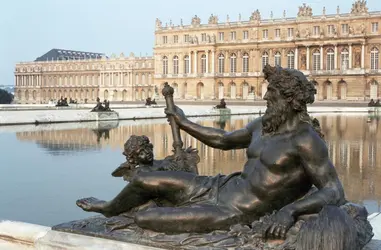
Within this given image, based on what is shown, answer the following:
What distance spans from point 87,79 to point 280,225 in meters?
79.2

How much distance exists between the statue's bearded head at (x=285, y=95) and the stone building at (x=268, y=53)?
53.5 meters

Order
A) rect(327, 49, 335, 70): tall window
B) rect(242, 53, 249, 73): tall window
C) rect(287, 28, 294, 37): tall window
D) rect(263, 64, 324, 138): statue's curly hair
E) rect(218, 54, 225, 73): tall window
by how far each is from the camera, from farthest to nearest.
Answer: rect(218, 54, 225, 73): tall window, rect(242, 53, 249, 73): tall window, rect(287, 28, 294, 37): tall window, rect(327, 49, 335, 70): tall window, rect(263, 64, 324, 138): statue's curly hair

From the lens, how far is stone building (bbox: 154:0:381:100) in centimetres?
5394

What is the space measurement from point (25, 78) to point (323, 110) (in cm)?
6439

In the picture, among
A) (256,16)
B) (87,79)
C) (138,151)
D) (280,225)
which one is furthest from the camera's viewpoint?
(87,79)

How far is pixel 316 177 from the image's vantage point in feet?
9.21

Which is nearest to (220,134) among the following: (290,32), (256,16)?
(290,32)

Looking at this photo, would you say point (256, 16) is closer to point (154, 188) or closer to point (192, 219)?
point (154, 188)

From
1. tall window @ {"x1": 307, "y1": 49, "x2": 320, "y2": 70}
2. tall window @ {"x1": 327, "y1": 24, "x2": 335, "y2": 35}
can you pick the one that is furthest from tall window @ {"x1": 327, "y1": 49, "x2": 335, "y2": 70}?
tall window @ {"x1": 327, "y1": 24, "x2": 335, "y2": 35}

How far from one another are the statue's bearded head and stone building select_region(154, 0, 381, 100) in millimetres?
53489

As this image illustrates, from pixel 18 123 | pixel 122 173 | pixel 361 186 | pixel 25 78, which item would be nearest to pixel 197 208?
pixel 122 173

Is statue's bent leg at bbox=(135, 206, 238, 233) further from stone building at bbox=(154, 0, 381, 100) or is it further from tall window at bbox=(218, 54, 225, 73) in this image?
tall window at bbox=(218, 54, 225, 73)

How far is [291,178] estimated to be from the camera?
9.55 ft

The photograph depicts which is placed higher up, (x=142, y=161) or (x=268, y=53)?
(x=268, y=53)
